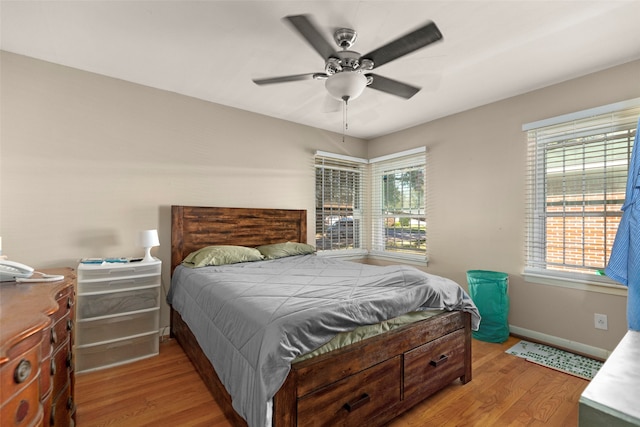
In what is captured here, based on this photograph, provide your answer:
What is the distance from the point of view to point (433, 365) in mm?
1897

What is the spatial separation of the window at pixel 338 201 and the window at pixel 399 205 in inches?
10.3

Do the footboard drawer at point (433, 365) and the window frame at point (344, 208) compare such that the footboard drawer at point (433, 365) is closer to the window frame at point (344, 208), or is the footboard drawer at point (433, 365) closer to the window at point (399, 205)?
the window at point (399, 205)

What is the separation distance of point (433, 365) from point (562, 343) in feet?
5.63

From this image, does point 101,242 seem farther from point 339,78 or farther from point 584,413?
point 584,413

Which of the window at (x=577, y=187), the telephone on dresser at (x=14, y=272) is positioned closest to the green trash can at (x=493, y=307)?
the window at (x=577, y=187)

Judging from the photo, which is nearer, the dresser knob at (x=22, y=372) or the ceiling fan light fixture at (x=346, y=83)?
the dresser knob at (x=22, y=372)

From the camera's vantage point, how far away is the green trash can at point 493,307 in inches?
112

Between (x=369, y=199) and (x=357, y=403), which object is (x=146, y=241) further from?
(x=369, y=199)

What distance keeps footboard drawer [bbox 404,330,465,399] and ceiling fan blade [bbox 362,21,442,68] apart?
1.79 m

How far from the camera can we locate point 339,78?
70.9 inches

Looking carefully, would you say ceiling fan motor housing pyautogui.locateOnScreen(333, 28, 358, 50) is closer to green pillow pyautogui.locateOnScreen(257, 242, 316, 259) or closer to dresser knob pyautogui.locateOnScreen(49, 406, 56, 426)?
green pillow pyautogui.locateOnScreen(257, 242, 316, 259)

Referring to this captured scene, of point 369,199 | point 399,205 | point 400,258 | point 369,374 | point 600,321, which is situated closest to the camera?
point 369,374

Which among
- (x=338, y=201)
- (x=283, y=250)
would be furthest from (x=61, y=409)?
(x=338, y=201)

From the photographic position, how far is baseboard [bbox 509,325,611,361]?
2484 millimetres
